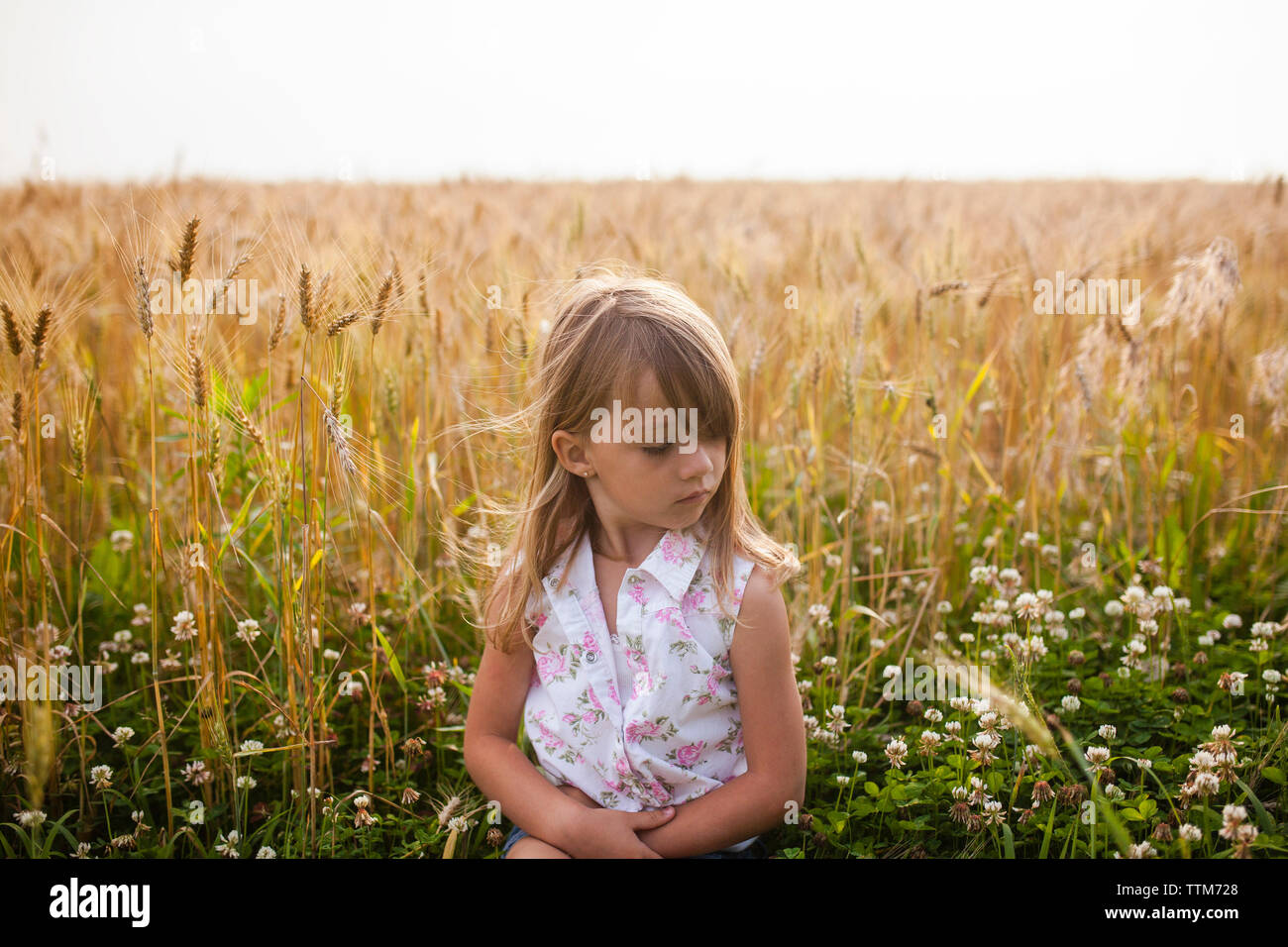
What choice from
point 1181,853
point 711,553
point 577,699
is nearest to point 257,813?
point 577,699

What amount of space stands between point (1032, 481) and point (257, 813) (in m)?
2.21

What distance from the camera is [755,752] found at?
160 centimetres

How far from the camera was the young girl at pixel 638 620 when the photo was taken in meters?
1.55

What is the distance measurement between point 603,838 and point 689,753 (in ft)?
0.67

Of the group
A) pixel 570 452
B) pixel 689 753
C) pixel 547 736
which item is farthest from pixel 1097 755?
pixel 570 452

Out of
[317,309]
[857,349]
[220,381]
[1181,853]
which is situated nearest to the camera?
[1181,853]

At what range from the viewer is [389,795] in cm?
210

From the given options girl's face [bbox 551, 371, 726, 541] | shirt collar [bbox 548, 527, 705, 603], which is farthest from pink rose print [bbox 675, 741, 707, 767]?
girl's face [bbox 551, 371, 726, 541]
